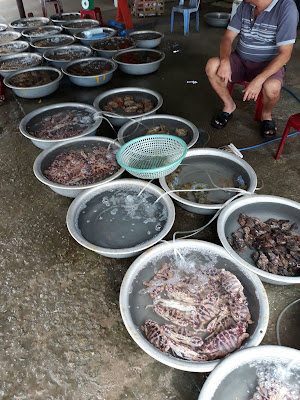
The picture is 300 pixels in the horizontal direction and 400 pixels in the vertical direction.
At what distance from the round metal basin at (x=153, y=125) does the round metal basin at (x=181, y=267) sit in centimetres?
144

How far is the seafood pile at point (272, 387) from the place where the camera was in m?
1.38

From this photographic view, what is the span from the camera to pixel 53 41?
559 centimetres

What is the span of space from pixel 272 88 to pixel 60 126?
2313 mm

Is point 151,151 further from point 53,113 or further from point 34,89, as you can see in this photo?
point 34,89

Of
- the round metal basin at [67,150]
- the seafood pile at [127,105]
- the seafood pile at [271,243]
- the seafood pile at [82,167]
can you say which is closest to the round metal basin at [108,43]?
the seafood pile at [127,105]

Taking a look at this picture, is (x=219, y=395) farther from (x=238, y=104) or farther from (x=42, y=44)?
(x=42, y=44)

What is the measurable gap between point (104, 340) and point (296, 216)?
1638 millimetres

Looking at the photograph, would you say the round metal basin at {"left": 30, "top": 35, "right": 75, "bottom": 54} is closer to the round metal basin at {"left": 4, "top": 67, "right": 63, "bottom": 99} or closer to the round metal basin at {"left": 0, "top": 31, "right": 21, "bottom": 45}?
the round metal basin at {"left": 0, "top": 31, "right": 21, "bottom": 45}

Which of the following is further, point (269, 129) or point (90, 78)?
point (90, 78)

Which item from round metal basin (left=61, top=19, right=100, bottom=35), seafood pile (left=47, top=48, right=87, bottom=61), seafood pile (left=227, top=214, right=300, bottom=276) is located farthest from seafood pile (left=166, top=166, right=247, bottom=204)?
round metal basin (left=61, top=19, right=100, bottom=35)

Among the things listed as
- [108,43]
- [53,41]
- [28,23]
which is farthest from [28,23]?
[108,43]

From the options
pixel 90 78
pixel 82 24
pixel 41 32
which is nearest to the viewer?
pixel 90 78

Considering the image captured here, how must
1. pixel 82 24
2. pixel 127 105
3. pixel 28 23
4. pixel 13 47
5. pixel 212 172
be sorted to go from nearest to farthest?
pixel 212 172 → pixel 127 105 → pixel 13 47 → pixel 82 24 → pixel 28 23

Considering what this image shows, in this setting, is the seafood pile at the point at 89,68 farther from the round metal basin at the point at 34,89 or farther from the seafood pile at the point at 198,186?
the seafood pile at the point at 198,186
